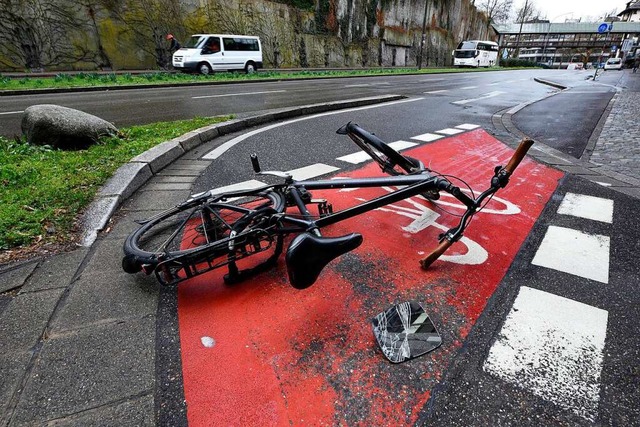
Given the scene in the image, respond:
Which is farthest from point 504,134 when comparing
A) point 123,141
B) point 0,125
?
point 0,125

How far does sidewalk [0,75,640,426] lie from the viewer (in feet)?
4.90

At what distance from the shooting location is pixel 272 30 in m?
28.1

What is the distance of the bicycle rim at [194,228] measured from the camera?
2.25 metres

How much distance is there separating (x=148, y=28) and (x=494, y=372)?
26.5 m

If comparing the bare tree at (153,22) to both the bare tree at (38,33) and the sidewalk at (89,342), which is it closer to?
the bare tree at (38,33)

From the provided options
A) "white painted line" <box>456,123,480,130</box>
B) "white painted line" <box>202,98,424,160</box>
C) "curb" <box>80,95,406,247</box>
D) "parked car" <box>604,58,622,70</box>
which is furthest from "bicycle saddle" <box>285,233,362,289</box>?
"parked car" <box>604,58,622,70</box>

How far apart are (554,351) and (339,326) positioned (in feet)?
3.80

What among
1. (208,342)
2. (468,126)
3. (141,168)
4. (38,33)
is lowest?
(468,126)

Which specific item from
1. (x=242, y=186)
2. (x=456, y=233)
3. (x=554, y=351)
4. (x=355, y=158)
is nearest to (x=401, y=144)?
(x=355, y=158)

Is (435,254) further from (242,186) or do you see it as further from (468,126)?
(468,126)

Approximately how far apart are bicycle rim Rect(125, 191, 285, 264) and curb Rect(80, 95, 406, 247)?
559 mm

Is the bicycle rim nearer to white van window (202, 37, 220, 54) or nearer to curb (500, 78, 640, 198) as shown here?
curb (500, 78, 640, 198)

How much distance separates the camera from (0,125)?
6.91m

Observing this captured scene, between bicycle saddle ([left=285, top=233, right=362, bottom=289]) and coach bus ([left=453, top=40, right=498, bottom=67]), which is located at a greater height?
coach bus ([left=453, top=40, right=498, bottom=67])
